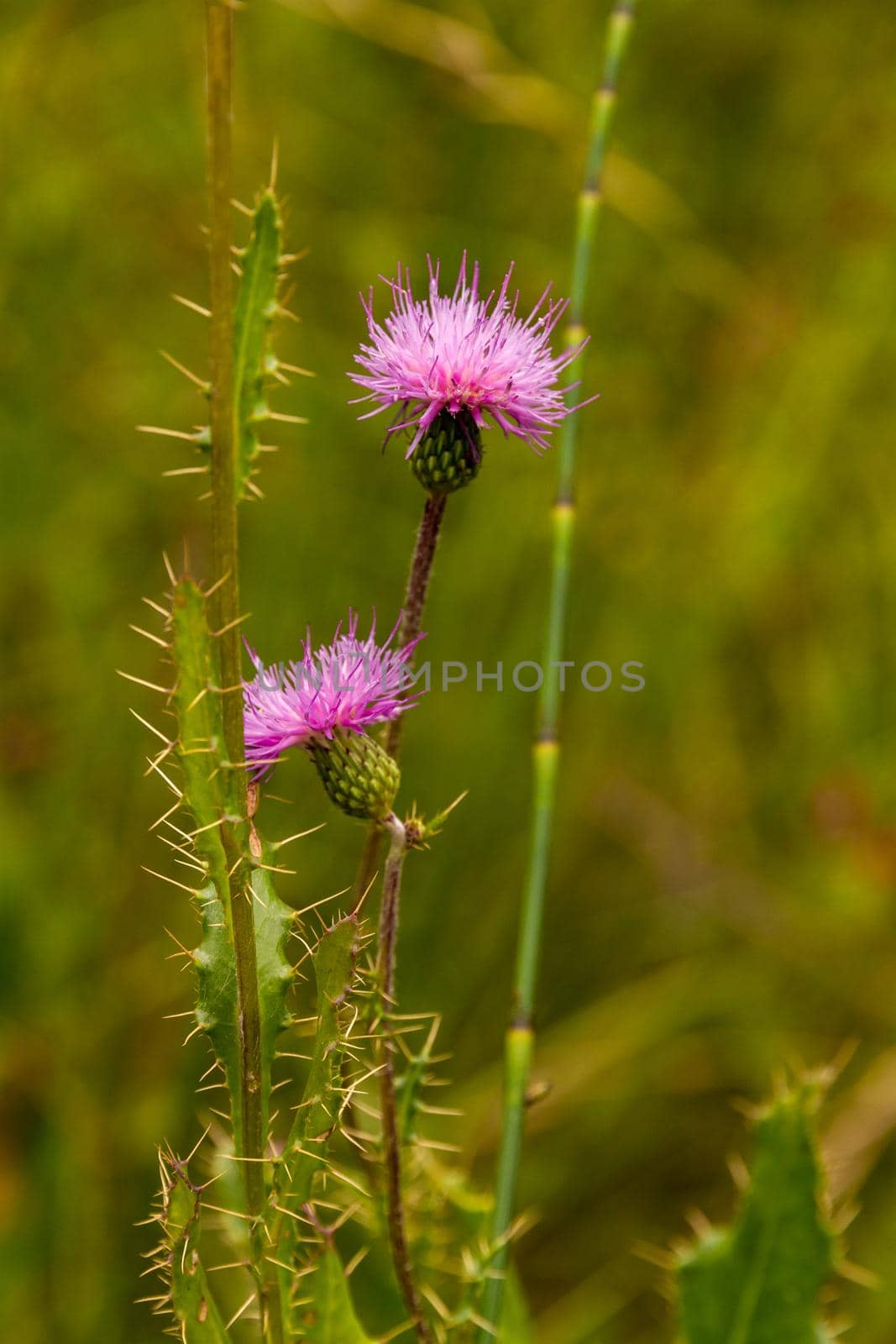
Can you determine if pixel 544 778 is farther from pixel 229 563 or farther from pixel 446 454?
pixel 229 563

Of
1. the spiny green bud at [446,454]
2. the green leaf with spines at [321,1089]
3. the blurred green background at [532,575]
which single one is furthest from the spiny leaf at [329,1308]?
the blurred green background at [532,575]

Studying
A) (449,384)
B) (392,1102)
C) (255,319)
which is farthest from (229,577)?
(392,1102)

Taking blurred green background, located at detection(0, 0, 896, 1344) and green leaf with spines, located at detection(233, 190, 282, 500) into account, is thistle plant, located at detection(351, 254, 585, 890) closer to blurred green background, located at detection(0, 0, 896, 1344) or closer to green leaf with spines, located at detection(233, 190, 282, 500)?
green leaf with spines, located at detection(233, 190, 282, 500)

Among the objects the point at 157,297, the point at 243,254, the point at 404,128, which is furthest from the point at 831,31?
the point at 243,254

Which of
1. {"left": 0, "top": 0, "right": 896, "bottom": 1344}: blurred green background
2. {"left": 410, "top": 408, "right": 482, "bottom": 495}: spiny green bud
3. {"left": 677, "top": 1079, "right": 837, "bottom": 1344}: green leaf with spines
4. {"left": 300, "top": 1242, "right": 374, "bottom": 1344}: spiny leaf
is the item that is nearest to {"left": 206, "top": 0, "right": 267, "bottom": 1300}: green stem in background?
{"left": 300, "top": 1242, "right": 374, "bottom": 1344}: spiny leaf

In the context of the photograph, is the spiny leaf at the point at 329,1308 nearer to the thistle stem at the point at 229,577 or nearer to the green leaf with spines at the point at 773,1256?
the thistle stem at the point at 229,577
